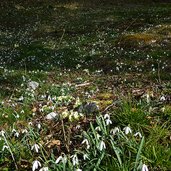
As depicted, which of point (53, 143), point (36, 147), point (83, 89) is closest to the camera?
point (36, 147)

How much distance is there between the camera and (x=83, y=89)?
1383 centimetres

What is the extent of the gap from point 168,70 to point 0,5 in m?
41.6

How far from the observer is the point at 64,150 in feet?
20.3

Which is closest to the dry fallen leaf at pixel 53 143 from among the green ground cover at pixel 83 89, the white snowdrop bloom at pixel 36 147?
the green ground cover at pixel 83 89

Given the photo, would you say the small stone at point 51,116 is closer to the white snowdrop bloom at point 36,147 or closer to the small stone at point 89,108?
the small stone at point 89,108

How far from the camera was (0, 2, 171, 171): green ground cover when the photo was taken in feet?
18.2

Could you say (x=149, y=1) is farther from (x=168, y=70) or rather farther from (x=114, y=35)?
(x=168, y=70)

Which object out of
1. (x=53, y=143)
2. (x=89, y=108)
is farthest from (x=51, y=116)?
(x=53, y=143)

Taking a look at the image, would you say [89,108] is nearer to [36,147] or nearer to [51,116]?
[51,116]

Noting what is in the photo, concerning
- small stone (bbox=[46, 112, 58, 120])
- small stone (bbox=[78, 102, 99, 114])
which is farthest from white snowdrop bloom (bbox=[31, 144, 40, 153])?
small stone (bbox=[78, 102, 99, 114])

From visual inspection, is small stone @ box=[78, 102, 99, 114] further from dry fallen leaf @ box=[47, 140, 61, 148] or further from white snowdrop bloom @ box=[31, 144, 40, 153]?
white snowdrop bloom @ box=[31, 144, 40, 153]

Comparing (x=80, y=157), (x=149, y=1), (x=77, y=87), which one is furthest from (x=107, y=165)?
(x=149, y=1)

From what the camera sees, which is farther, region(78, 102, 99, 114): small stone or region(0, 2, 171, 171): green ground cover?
region(78, 102, 99, 114): small stone

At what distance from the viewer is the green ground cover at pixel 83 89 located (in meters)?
5.55
